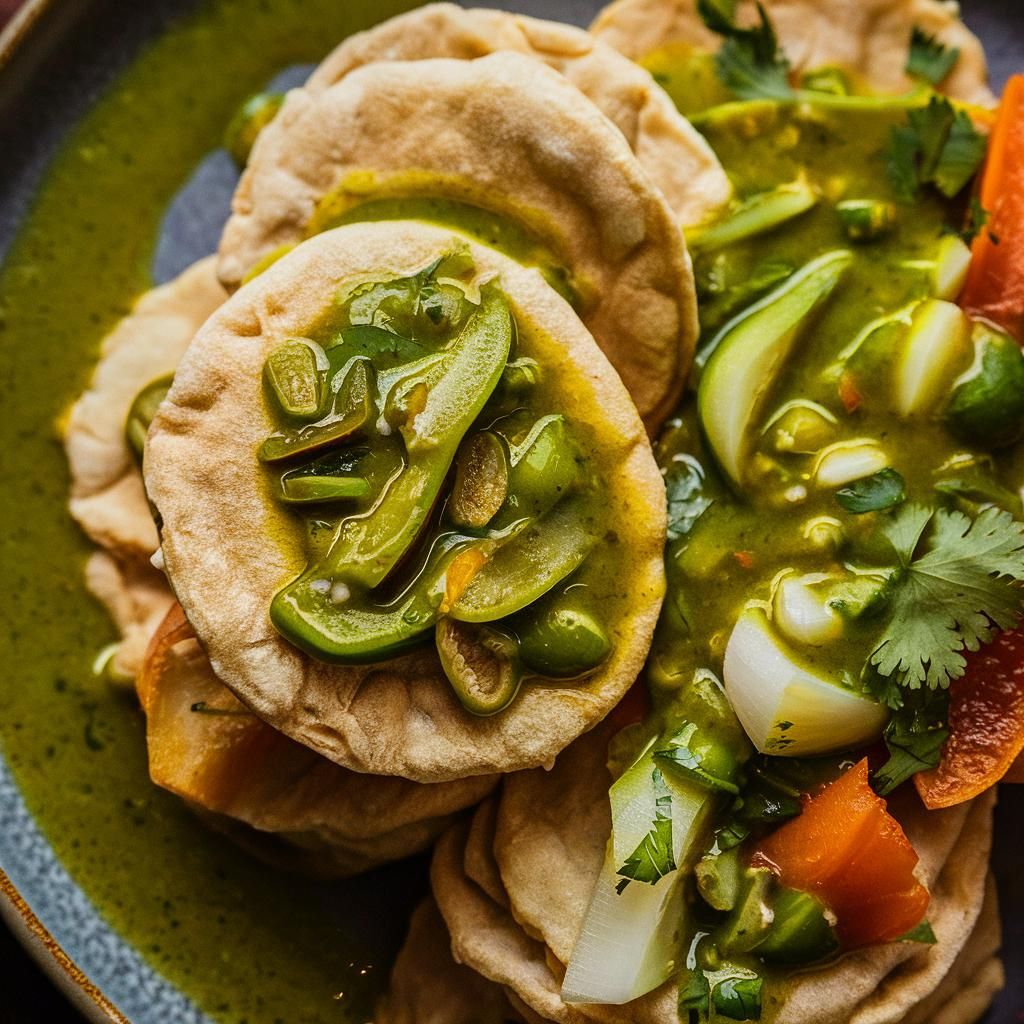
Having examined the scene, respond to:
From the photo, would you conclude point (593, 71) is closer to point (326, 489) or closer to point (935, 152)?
point (935, 152)

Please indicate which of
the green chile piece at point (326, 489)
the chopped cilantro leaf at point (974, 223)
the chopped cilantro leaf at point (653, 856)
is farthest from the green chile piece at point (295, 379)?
the chopped cilantro leaf at point (974, 223)

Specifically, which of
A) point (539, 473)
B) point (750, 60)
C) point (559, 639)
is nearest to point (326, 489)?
point (539, 473)

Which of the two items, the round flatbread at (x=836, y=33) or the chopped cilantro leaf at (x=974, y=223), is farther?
the round flatbread at (x=836, y=33)

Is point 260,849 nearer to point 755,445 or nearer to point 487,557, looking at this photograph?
point 487,557

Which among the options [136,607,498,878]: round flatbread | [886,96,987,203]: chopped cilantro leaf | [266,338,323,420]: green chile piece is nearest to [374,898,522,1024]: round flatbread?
[136,607,498,878]: round flatbread

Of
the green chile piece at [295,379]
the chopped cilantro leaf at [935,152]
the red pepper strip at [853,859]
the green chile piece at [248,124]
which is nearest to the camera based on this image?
the green chile piece at [295,379]

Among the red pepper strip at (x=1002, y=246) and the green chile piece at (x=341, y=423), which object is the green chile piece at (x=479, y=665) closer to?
the green chile piece at (x=341, y=423)
